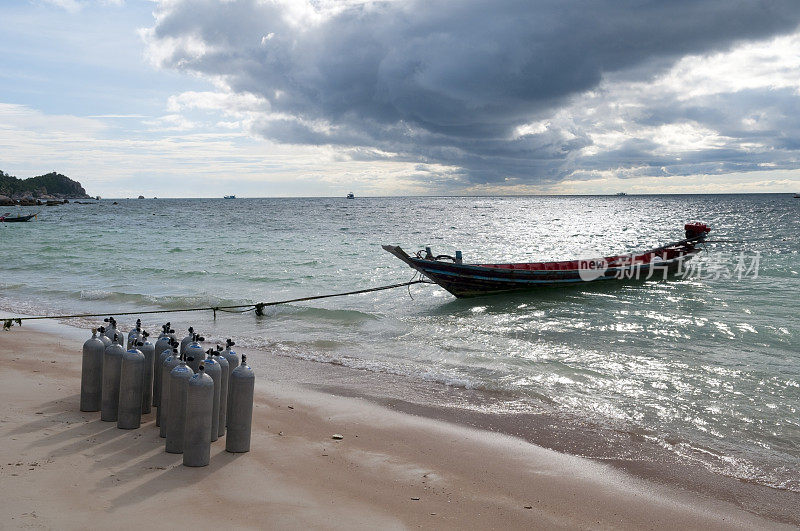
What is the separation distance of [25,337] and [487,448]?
31.0 ft

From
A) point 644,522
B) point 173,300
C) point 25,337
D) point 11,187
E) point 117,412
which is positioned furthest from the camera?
point 11,187

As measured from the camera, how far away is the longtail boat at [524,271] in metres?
17.8

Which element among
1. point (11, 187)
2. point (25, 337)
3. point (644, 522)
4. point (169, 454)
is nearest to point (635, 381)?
point (644, 522)

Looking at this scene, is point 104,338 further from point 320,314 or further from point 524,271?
point 524,271

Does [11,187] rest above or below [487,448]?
above

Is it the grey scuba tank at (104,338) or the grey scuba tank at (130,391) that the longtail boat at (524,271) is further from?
the grey scuba tank at (130,391)

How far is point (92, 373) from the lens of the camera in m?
6.20

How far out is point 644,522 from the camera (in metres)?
4.86

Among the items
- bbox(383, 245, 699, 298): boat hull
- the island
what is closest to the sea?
bbox(383, 245, 699, 298): boat hull

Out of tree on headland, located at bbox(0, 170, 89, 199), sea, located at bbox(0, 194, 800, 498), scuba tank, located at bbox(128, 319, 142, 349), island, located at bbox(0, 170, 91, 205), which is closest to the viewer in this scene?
scuba tank, located at bbox(128, 319, 142, 349)

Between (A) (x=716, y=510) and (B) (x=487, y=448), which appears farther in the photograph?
(B) (x=487, y=448)

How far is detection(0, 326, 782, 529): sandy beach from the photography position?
438 cm

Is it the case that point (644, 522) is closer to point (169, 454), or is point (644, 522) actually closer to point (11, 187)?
point (169, 454)

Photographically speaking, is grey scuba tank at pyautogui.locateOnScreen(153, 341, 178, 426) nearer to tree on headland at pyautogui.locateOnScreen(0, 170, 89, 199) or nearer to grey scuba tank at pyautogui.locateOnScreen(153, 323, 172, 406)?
grey scuba tank at pyautogui.locateOnScreen(153, 323, 172, 406)
